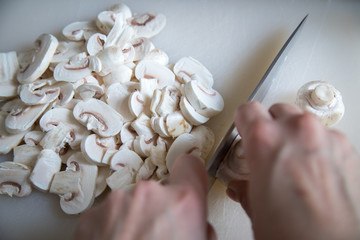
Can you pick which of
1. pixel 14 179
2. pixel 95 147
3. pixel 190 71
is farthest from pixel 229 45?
pixel 14 179

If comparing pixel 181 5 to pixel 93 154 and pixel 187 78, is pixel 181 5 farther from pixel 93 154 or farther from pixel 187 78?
pixel 93 154

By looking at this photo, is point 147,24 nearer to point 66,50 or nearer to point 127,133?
point 66,50

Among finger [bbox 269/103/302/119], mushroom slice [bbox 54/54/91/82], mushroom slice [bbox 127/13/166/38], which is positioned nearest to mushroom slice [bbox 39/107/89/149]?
mushroom slice [bbox 54/54/91/82]

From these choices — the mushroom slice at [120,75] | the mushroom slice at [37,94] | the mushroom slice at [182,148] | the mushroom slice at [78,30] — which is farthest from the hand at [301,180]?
the mushroom slice at [78,30]

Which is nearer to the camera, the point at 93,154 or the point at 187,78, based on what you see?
the point at 93,154

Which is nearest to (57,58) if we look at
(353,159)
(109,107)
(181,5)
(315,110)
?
(109,107)

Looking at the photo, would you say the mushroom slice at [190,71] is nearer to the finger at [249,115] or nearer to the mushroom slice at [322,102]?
the mushroom slice at [322,102]
